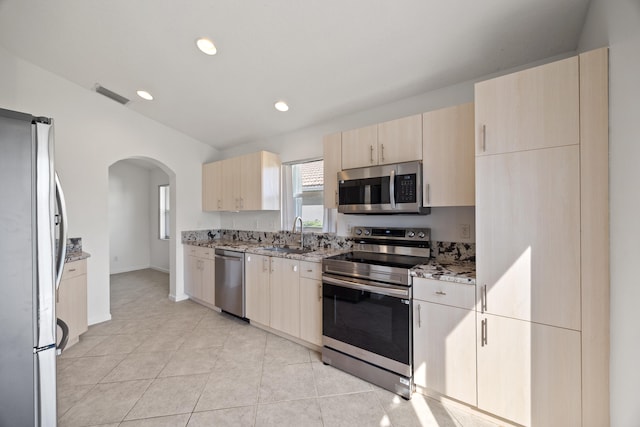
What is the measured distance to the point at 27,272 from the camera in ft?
3.48

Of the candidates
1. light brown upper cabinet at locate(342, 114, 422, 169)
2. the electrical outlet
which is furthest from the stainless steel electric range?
light brown upper cabinet at locate(342, 114, 422, 169)

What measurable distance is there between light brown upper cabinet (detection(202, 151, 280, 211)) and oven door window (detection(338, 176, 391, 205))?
1.38 metres

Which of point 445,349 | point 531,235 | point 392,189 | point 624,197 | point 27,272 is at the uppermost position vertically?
point 392,189

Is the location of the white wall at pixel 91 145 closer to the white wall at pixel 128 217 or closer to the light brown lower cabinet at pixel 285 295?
the light brown lower cabinet at pixel 285 295

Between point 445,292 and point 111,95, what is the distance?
437cm

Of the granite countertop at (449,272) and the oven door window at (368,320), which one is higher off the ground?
the granite countertop at (449,272)

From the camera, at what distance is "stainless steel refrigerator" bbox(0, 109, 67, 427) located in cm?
102

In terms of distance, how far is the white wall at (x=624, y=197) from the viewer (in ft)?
3.46

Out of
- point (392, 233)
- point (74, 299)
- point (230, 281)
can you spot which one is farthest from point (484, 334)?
point (74, 299)

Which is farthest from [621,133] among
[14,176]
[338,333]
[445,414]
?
[14,176]

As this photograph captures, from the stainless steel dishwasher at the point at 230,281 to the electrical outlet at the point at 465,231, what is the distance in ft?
7.96

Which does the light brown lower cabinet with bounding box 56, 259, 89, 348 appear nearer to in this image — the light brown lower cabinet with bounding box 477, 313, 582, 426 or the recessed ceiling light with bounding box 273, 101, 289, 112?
the recessed ceiling light with bounding box 273, 101, 289, 112

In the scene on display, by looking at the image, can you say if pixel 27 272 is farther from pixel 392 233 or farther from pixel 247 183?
pixel 247 183

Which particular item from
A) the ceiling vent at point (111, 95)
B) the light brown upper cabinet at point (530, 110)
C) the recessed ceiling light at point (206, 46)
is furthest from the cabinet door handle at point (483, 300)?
the ceiling vent at point (111, 95)
